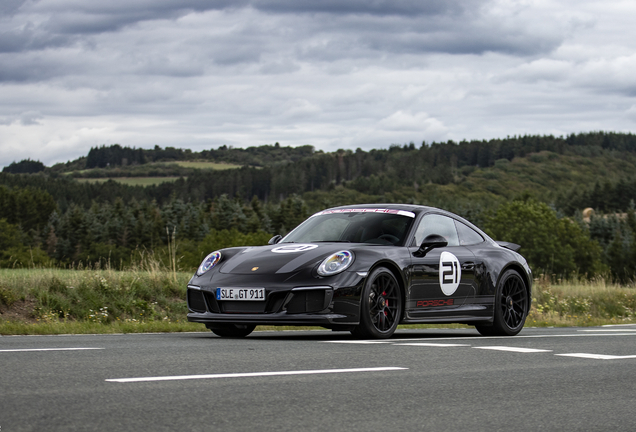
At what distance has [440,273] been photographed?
32.4 feet

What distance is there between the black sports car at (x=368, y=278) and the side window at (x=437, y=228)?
15 mm

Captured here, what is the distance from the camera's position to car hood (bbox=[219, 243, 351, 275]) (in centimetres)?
877

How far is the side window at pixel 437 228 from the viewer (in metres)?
10.0

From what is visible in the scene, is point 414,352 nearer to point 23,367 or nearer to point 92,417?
point 23,367

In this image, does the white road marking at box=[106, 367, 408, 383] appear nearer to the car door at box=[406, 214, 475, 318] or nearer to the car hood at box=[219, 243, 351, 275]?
the car hood at box=[219, 243, 351, 275]

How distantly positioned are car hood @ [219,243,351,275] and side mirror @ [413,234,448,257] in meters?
0.86

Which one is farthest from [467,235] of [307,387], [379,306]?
[307,387]

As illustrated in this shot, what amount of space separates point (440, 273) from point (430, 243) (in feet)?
1.63

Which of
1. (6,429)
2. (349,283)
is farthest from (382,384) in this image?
(349,283)

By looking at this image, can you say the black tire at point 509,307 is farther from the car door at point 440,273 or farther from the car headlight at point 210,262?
the car headlight at point 210,262

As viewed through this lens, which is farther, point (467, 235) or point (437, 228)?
point (467, 235)

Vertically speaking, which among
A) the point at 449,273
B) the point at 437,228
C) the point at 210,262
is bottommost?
the point at 449,273

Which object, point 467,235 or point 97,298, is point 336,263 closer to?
point 467,235

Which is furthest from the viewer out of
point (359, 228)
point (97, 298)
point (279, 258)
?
point (97, 298)
